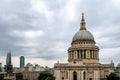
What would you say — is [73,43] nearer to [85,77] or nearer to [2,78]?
[85,77]

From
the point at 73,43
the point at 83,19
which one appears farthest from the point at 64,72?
the point at 83,19

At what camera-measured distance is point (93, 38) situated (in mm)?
130250

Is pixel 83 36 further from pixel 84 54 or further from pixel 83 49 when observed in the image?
pixel 84 54

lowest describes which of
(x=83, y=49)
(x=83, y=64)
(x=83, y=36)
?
A: (x=83, y=64)

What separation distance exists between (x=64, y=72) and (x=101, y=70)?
13.6 metres

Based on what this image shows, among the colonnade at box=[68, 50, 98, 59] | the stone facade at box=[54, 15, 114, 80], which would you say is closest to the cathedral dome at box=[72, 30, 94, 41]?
the stone facade at box=[54, 15, 114, 80]

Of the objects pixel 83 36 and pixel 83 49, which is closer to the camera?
pixel 83 49

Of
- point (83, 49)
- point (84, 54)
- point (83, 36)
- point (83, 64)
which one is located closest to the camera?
point (83, 64)

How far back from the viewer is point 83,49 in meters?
125

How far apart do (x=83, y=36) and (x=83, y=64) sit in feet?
36.7

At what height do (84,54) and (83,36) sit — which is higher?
(83,36)

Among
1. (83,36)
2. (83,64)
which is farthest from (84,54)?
(83,36)

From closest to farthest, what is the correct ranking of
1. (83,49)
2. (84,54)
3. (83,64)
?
1. (83,64)
2. (83,49)
3. (84,54)

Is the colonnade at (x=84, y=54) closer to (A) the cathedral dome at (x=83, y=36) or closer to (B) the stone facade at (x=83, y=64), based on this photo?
(B) the stone facade at (x=83, y=64)
